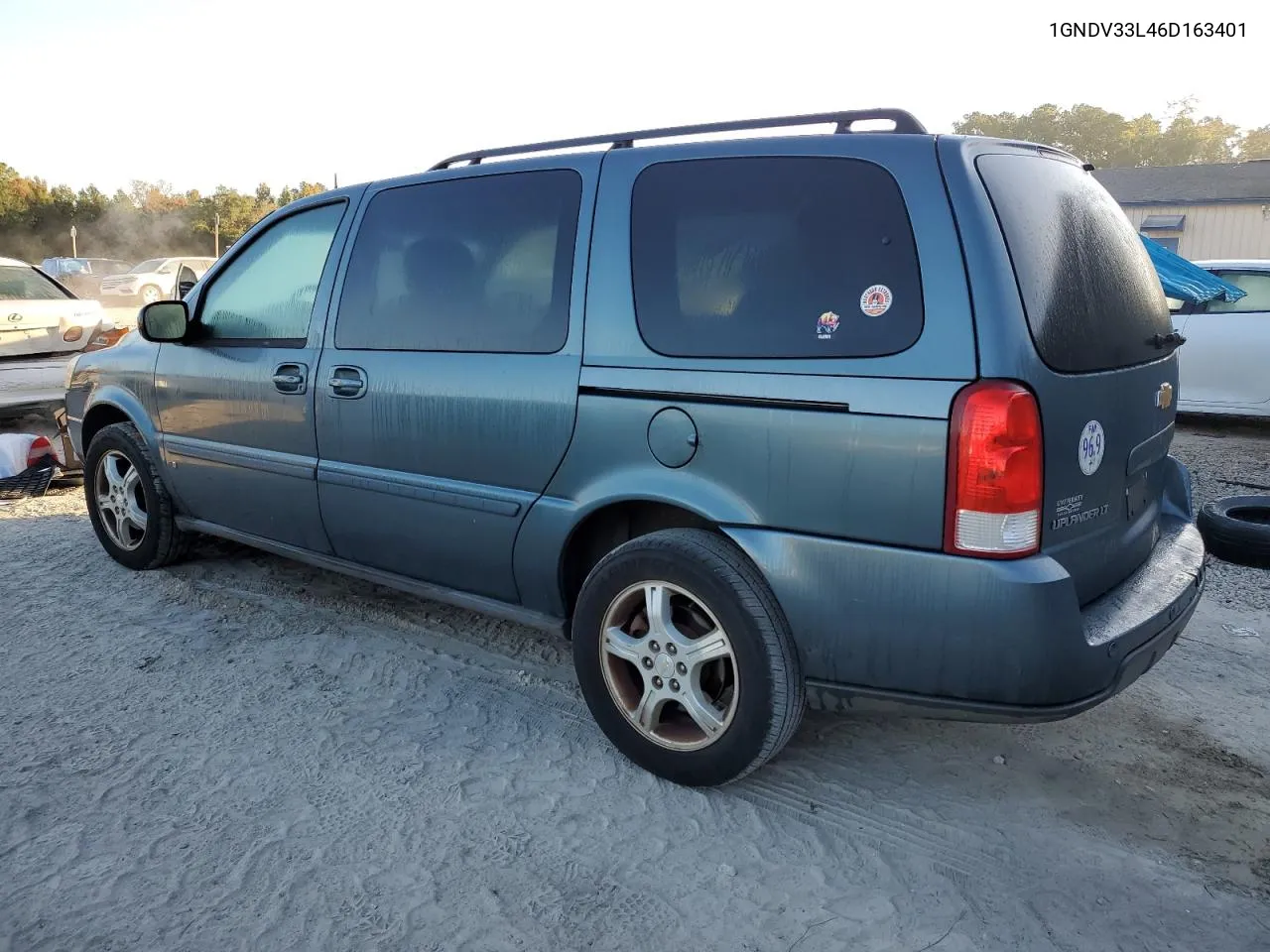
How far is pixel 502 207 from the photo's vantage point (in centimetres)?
335

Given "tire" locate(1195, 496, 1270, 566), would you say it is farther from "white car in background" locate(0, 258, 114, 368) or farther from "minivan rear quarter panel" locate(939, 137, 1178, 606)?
"white car in background" locate(0, 258, 114, 368)

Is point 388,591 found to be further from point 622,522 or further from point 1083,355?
point 1083,355

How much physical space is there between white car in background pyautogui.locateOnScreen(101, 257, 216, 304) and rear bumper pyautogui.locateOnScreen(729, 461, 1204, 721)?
27.9m

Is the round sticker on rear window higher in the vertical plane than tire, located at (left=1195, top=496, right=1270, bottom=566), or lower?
higher

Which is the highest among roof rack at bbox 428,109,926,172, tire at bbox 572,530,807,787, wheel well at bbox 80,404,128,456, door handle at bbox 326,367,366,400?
roof rack at bbox 428,109,926,172

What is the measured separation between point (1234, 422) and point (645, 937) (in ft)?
30.7

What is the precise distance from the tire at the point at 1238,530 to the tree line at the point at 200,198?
34530 millimetres

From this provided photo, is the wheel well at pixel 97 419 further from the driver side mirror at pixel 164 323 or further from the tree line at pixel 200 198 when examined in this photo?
the tree line at pixel 200 198

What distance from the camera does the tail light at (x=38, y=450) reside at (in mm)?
6906

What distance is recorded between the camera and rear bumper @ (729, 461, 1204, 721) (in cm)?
237

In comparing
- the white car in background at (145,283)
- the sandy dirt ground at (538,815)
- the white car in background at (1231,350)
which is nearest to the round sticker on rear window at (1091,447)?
the sandy dirt ground at (538,815)

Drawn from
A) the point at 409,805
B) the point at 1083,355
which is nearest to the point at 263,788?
the point at 409,805

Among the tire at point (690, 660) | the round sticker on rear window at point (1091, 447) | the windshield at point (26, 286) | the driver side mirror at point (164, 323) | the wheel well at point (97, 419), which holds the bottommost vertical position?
the tire at point (690, 660)

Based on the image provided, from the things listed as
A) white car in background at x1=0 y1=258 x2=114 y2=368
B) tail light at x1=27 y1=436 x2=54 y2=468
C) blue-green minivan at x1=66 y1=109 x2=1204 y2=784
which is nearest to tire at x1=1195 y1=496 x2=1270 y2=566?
blue-green minivan at x1=66 y1=109 x2=1204 y2=784
